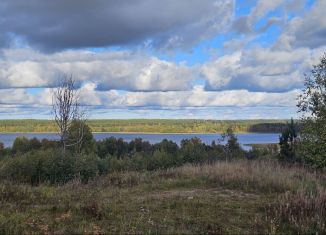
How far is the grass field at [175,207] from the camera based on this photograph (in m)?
7.24

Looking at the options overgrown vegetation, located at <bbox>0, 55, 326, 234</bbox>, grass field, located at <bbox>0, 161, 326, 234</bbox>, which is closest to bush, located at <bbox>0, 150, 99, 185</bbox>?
overgrown vegetation, located at <bbox>0, 55, 326, 234</bbox>

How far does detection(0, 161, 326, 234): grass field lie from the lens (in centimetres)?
724

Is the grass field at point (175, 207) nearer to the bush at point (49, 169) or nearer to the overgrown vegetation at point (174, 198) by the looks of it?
the overgrown vegetation at point (174, 198)

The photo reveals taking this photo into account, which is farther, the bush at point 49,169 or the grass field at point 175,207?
the bush at point 49,169

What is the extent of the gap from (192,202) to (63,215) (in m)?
3.26

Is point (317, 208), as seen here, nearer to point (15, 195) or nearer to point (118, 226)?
point (118, 226)

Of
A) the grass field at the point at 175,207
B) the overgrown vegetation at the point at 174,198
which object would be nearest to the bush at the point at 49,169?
the overgrown vegetation at the point at 174,198

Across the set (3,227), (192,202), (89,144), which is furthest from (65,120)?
(89,144)

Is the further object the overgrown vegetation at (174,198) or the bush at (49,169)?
the bush at (49,169)

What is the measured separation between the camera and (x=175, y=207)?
936 centimetres

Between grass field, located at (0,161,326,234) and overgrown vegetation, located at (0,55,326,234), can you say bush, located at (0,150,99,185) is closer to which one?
overgrown vegetation, located at (0,55,326,234)

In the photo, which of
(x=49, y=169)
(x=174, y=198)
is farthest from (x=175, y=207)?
(x=49, y=169)

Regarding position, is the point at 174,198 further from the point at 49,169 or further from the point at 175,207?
the point at 49,169

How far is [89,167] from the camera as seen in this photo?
61.0ft
